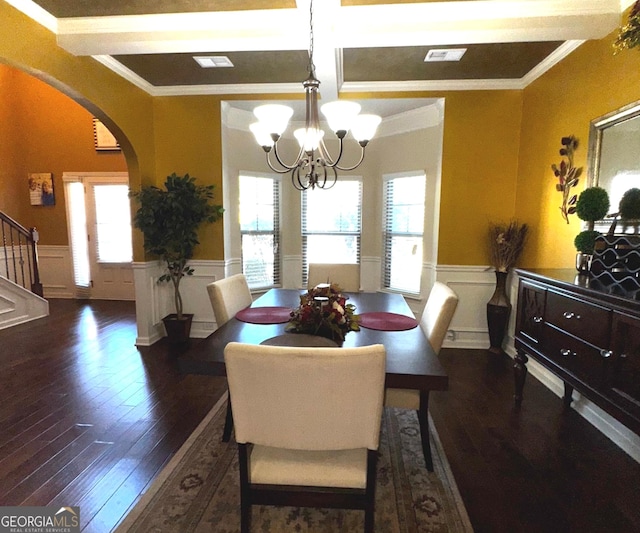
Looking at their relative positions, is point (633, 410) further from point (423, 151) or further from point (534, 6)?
point (423, 151)

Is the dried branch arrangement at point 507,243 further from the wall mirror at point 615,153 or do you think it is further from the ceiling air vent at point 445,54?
the ceiling air vent at point 445,54

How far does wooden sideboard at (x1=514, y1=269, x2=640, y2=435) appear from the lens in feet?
4.99

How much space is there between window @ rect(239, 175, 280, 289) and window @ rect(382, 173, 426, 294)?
4.84ft

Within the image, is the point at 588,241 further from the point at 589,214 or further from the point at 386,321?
the point at 386,321

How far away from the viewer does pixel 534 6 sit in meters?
2.39

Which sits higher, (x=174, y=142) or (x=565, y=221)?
(x=174, y=142)

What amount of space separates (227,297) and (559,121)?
3044 millimetres

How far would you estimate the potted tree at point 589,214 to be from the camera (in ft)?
6.97

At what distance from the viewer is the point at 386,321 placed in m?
2.20

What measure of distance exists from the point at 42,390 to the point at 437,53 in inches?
167

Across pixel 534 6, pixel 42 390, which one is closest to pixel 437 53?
pixel 534 6

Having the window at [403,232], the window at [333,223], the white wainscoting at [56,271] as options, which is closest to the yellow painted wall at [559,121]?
the window at [403,232]

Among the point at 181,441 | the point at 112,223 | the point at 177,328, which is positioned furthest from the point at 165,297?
the point at 112,223

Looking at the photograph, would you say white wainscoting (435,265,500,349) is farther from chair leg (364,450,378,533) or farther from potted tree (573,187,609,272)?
chair leg (364,450,378,533)
